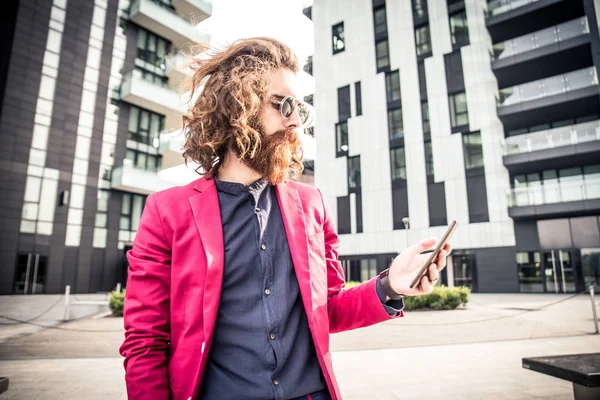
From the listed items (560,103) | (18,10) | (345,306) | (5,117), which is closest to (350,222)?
(560,103)

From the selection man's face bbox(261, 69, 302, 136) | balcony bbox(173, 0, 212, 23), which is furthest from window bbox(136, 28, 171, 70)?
man's face bbox(261, 69, 302, 136)

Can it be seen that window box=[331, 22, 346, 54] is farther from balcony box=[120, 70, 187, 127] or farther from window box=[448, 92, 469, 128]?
balcony box=[120, 70, 187, 127]

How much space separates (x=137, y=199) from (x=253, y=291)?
27.2m

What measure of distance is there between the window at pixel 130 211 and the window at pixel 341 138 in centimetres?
1509

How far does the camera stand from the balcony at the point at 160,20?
26625 millimetres

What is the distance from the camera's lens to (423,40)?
1063 inches

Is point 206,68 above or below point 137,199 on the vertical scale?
below

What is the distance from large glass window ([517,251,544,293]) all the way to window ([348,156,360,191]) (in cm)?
1145

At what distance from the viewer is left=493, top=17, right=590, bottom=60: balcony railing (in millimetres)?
20984

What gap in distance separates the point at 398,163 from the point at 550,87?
9.68 m

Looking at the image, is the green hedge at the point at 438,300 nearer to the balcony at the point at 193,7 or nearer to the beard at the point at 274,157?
the beard at the point at 274,157

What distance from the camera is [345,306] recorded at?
1585 mm

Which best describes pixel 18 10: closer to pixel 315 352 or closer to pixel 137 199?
pixel 137 199

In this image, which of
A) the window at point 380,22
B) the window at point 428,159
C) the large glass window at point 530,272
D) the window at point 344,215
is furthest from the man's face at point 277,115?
the window at point 380,22
